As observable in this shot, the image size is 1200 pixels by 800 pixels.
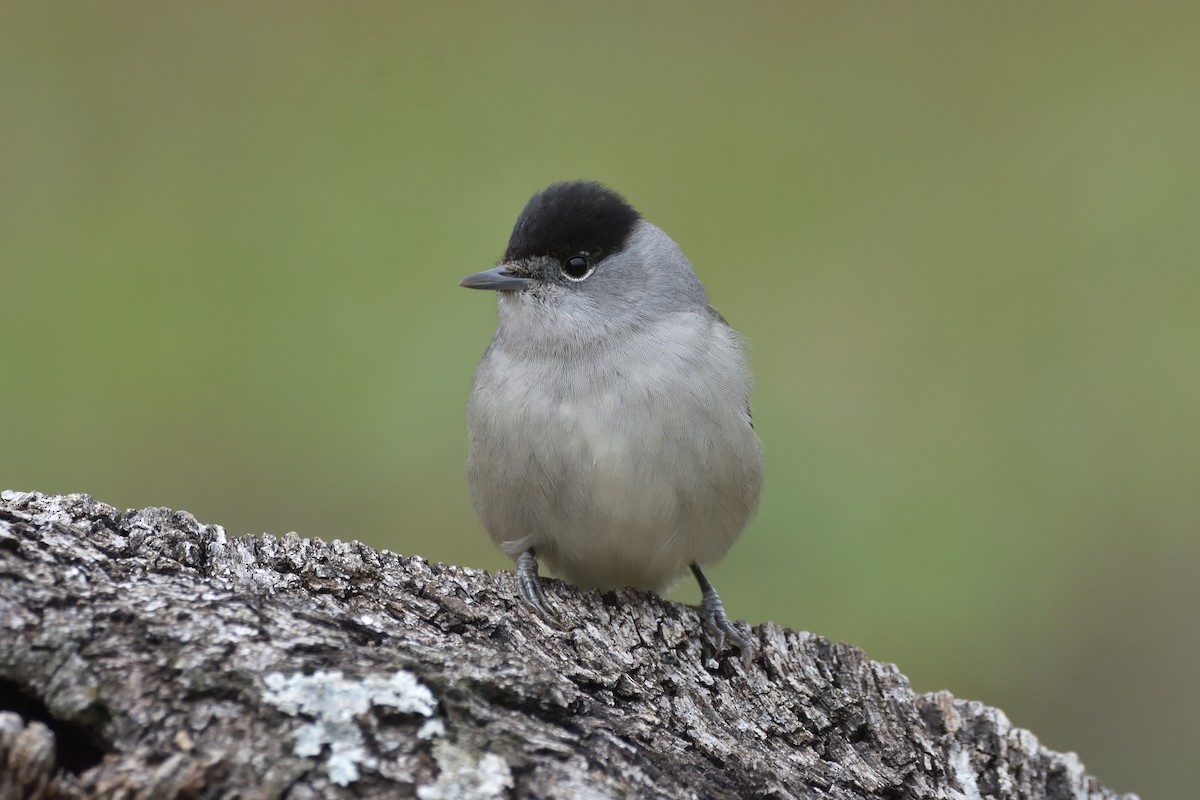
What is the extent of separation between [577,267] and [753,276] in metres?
2.99

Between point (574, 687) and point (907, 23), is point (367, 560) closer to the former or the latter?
point (574, 687)

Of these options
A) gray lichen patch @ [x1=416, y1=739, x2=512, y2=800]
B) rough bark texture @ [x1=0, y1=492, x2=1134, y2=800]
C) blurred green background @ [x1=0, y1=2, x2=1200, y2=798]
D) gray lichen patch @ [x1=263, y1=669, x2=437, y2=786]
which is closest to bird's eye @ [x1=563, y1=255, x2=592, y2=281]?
rough bark texture @ [x1=0, y1=492, x2=1134, y2=800]

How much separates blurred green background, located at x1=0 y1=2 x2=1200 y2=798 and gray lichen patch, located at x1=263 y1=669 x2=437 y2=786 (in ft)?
13.4

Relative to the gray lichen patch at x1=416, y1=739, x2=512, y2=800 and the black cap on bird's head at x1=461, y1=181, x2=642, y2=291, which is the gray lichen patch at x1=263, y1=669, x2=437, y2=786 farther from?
the black cap on bird's head at x1=461, y1=181, x2=642, y2=291

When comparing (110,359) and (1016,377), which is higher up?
(1016,377)

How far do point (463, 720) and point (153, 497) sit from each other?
444cm

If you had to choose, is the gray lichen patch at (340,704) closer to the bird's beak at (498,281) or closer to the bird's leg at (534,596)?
the bird's leg at (534,596)

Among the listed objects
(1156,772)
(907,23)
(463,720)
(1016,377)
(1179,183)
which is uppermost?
(907,23)

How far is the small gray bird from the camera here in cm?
442

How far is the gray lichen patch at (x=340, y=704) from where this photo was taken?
95.2 inches

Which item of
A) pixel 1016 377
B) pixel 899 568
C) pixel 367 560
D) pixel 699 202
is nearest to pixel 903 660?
pixel 899 568

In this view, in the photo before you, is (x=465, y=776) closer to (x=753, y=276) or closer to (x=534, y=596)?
(x=534, y=596)

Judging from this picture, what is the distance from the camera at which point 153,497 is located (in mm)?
6480

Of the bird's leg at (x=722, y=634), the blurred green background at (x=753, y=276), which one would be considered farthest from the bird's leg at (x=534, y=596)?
the blurred green background at (x=753, y=276)
